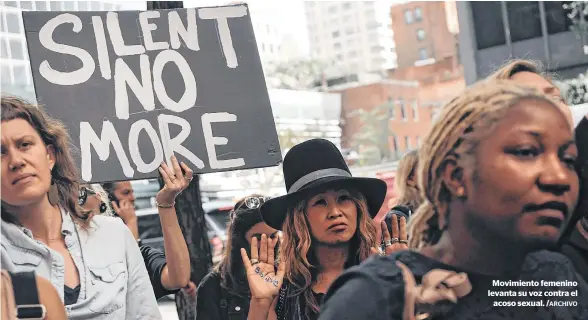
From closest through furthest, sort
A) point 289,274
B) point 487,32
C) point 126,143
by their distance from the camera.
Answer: point 289,274
point 126,143
point 487,32

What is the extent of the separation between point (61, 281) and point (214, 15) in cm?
119

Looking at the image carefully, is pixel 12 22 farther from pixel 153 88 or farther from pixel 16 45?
pixel 153 88

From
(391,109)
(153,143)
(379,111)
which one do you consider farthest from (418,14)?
(153,143)

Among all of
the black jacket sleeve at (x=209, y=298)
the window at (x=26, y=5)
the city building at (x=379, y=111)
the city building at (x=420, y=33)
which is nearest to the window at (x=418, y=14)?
the city building at (x=420, y=33)

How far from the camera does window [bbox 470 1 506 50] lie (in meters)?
7.75

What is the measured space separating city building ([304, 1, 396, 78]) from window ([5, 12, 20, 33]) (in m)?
1.93

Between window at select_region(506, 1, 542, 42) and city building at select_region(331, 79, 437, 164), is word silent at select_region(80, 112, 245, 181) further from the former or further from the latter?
window at select_region(506, 1, 542, 42)

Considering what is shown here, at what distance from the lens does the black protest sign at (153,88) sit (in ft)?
10.2

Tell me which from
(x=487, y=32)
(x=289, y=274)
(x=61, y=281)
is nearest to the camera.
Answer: (x=61, y=281)

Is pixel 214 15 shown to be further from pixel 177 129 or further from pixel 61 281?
pixel 61 281

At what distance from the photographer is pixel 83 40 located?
10.4 feet

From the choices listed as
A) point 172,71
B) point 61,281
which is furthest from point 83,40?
point 61,281

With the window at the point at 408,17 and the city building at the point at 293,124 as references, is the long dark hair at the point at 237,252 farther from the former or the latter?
the window at the point at 408,17

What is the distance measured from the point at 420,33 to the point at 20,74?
119 inches
